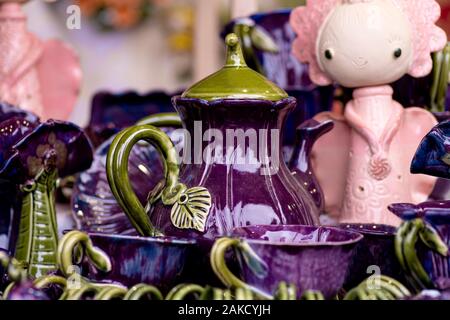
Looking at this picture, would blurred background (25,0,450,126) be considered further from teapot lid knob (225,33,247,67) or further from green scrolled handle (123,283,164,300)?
green scrolled handle (123,283,164,300)

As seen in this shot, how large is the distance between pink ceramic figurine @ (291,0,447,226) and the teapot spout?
54 millimetres

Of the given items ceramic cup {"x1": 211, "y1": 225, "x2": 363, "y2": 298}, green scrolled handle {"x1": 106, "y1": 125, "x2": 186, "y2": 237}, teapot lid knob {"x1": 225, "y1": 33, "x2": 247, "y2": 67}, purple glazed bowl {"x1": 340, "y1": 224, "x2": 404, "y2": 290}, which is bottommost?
purple glazed bowl {"x1": 340, "y1": 224, "x2": 404, "y2": 290}

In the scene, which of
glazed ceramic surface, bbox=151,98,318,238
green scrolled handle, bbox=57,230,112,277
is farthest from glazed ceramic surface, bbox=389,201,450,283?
green scrolled handle, bbox=57,230,112,277

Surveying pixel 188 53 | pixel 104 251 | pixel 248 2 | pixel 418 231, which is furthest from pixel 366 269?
pixel 188 53

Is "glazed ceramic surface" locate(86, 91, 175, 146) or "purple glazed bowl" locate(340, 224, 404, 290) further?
"glazed ceramic surface" locate(86, 91, 175, 146)

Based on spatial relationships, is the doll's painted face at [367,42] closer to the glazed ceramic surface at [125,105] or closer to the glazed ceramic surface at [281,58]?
the glazed ceramic surface at [281,58]

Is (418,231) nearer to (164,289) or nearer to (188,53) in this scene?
A: (164,289)

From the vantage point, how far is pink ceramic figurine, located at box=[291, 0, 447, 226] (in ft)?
2.56

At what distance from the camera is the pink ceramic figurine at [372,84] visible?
0.78 metres

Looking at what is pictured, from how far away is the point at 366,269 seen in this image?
2.16ft

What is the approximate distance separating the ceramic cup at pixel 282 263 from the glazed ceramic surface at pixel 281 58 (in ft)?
1.30

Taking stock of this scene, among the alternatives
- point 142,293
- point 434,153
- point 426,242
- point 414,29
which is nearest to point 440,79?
point 414,29

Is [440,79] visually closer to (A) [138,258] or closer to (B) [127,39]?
(A) [138,258]

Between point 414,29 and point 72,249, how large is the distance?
1.33 ft
